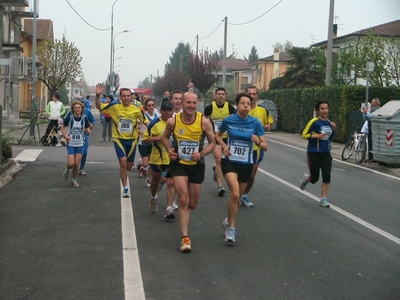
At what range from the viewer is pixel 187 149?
27.3 feet

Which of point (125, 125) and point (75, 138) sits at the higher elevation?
point (125, 125)

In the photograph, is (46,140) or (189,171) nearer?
(189,171)

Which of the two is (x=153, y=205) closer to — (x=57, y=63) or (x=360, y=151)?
(x=360, y=151)

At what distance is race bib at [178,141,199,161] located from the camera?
8305 mm

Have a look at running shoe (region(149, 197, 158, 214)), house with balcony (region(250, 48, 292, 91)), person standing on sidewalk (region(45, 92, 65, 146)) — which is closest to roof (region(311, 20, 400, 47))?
house with balcony (region(250, 48, 292, 91))

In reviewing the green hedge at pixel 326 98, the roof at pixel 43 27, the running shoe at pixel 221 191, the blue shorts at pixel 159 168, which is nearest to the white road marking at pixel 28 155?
the running shoe at pixel 221 191

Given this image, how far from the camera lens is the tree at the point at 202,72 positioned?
234 feet

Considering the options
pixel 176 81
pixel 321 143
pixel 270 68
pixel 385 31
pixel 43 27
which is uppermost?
pixel 43 27

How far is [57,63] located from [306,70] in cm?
2082

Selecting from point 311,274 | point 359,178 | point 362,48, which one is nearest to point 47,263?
point 311,274

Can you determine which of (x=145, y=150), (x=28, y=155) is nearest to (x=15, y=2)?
(x=28, y=155)

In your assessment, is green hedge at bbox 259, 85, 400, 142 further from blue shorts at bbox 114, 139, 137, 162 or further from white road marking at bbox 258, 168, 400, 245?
blue shorts at bbox 114, 139, 137, 162

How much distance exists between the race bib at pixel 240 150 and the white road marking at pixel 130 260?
1619 millimetres

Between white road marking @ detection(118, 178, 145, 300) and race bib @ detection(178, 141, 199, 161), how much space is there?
47.6 inches
